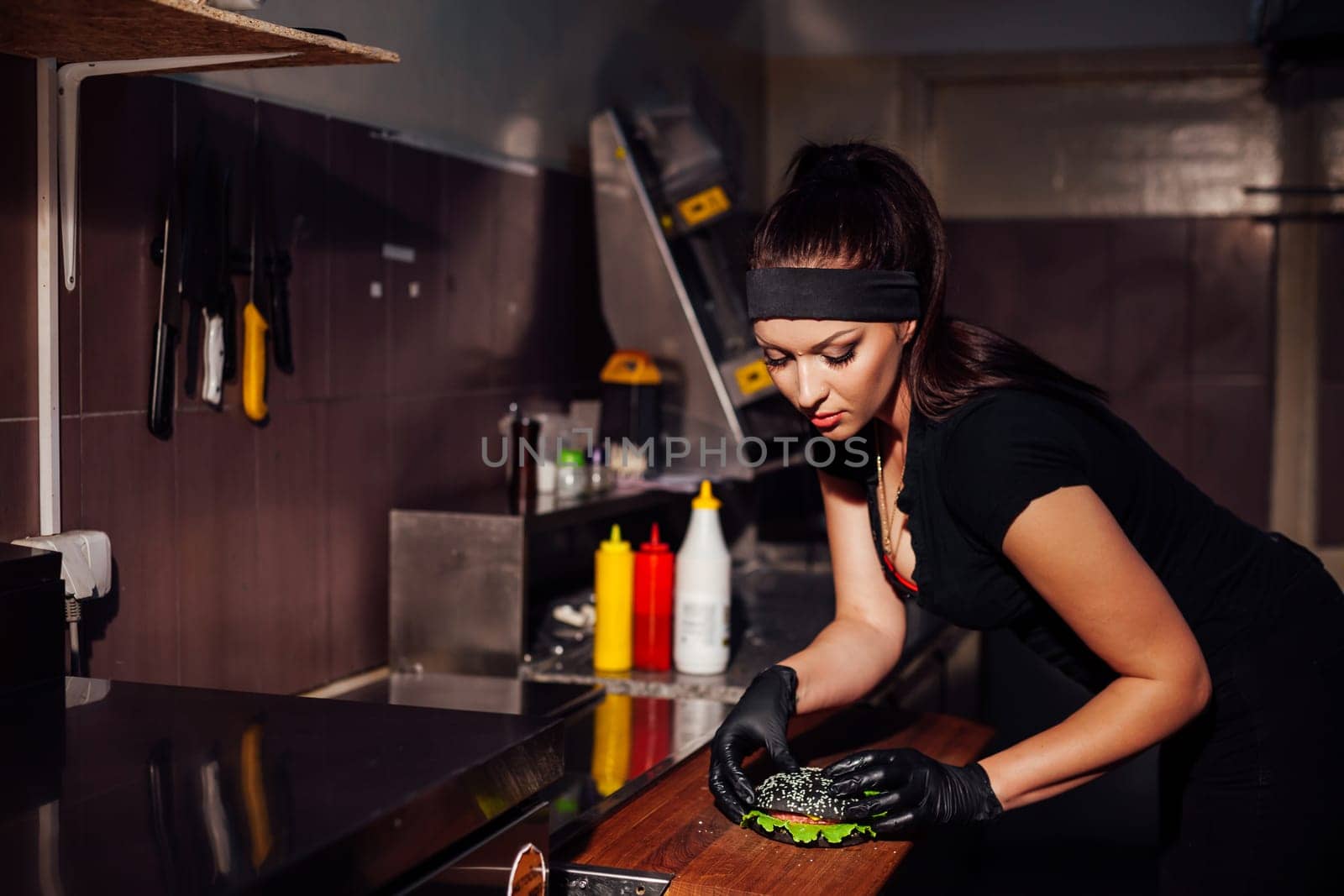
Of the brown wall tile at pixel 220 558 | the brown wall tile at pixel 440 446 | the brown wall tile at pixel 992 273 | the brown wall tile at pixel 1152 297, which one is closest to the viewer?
the brown wall tile at pixel 220 558

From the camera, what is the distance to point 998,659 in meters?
3.08

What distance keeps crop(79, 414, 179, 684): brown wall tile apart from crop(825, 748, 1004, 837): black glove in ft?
2.96

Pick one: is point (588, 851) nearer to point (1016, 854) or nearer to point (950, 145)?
point (1016, 854)

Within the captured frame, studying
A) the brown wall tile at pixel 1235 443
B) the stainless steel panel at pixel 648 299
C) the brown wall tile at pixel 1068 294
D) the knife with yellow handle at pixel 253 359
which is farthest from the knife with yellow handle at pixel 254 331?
the brown wall tile at pixel 1235 443

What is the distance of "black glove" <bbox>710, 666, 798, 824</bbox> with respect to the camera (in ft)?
4.80

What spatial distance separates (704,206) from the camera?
2.88 m

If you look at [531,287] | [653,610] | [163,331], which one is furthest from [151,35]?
[531,287]

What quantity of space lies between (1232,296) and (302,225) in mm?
3271

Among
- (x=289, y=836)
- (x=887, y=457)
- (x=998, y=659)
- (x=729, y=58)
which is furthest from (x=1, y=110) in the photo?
(x=729, y=58)

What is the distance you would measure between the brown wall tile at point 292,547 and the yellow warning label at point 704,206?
108 cm

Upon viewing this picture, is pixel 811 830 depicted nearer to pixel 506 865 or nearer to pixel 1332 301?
pixel 506 865

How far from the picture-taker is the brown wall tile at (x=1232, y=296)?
4.26 m

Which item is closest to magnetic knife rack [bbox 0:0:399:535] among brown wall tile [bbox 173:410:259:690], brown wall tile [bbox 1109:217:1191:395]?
brown wall tile [bbox 173:410:259:690]

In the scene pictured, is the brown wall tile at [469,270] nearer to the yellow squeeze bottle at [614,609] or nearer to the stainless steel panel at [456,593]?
the stainless steel panel at [456,593]
